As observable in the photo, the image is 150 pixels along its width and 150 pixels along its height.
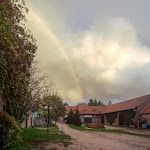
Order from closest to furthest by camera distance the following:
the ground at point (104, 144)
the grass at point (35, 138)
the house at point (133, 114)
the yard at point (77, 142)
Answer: the grass at point (35, 138) → the yard at point (77, 142) → the ground at point (104, 144) → the house at point (133, 114)

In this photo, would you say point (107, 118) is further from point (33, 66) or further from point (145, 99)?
point (33, 66)

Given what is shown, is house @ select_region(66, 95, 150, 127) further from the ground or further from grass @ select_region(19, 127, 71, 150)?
grass @ select_region(19, 127, 71, 150)

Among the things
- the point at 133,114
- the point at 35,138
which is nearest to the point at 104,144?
the point at 35,138

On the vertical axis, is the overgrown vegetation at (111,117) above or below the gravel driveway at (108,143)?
below

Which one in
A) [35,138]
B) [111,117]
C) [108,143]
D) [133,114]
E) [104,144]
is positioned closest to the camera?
[104,144]

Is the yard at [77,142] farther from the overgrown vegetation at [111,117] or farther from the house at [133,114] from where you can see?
the overgrown vegetation at [111,117]

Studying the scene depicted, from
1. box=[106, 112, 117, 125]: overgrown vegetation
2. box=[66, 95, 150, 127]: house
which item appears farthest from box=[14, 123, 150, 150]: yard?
box=[106, 112, 117, 125]: overgrown vegetation

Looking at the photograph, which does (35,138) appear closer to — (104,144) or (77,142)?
(77,142)

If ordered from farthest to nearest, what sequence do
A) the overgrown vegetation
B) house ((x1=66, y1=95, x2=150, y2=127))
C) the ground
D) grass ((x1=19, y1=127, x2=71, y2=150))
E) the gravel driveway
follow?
the overgrown vegetation < house ((x1=66, y1=95, x2=150, y2=127)) < the gravel driveway < the ground < grass ((x1=19, y1=127, x2=71, y2=150))

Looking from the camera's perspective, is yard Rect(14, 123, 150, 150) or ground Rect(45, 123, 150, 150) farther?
ground Rect(45, 123, 150, 150)

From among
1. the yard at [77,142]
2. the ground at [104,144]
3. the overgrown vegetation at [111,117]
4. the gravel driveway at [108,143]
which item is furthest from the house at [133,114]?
the ground at [104,144]

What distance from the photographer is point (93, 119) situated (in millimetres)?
60125

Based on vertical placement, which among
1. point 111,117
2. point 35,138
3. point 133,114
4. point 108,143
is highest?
point 133,114

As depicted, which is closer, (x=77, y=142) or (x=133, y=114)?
(x=77, y=142)
